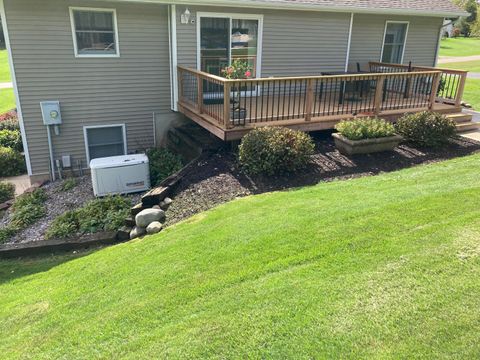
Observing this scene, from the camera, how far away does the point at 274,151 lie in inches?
260

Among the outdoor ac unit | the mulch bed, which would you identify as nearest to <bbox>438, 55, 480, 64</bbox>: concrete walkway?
the mulch bed

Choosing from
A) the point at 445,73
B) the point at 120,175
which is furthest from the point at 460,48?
the point at 120,175

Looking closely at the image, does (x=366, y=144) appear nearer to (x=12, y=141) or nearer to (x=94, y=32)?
(x=94, y=32)

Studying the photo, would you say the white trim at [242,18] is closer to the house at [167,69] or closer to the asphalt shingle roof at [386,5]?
the house at [167,69]

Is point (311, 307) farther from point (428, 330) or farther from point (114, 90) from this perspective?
point (114, 90)

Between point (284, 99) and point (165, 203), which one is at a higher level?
point (284, 99)

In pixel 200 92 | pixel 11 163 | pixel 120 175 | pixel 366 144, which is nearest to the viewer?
pixel 366 144

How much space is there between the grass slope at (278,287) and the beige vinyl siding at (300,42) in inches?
217

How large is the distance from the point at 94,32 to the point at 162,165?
10.7 feet

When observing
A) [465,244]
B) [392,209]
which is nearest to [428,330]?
[465,244]

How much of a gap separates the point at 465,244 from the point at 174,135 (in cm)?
707

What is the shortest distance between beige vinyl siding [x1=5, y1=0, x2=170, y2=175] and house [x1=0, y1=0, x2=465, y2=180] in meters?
0.02

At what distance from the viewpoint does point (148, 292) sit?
4098 mm

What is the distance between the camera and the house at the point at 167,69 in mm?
8062
